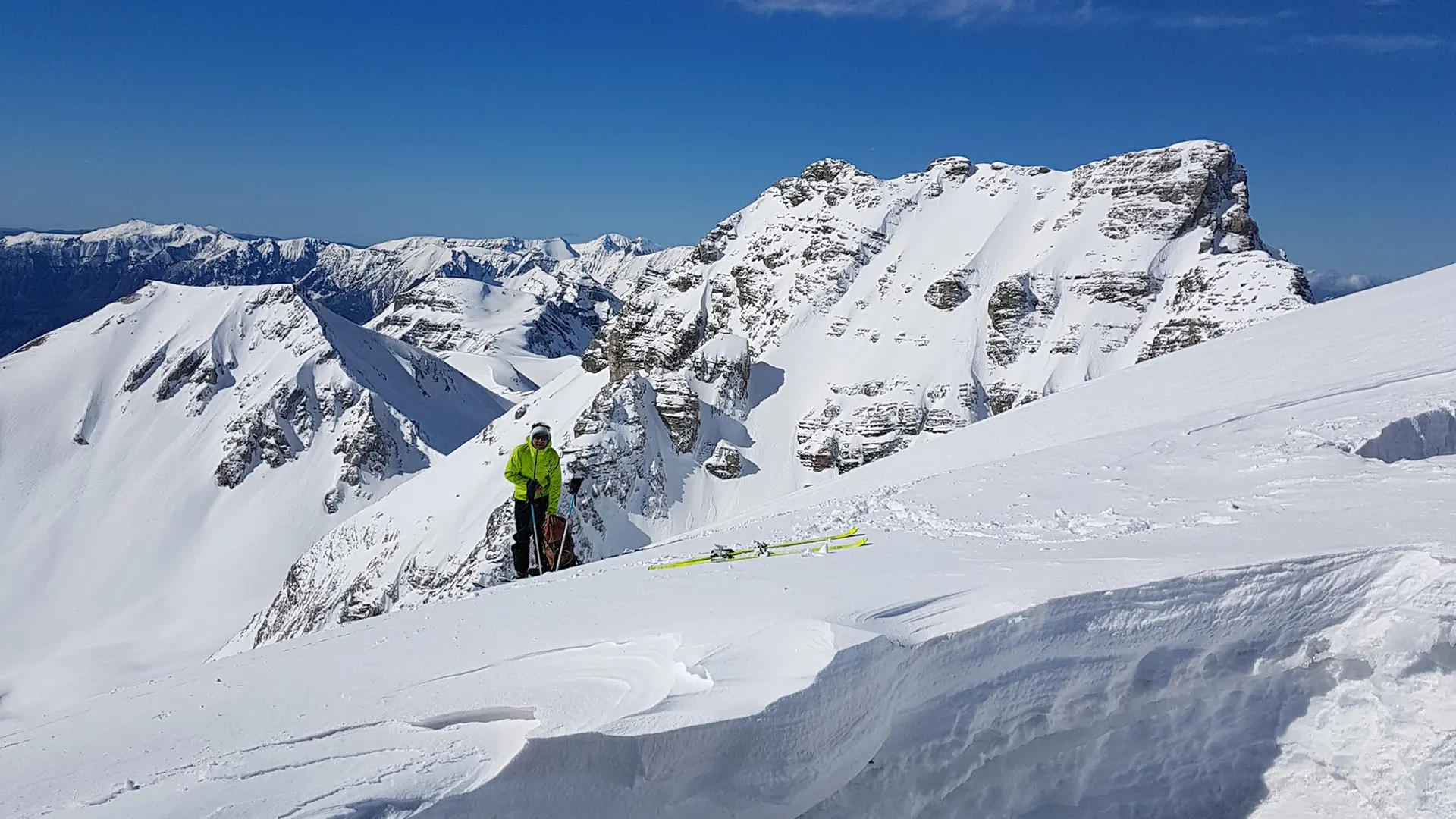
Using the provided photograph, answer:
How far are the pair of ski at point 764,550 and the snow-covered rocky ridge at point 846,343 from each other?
6205cm

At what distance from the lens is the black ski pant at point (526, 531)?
44.5 ft

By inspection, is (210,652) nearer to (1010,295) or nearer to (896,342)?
(896,342)

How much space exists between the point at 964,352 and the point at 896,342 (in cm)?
764

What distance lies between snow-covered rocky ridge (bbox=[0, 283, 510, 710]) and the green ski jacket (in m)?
91.5

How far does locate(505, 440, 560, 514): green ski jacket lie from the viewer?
13352 mm

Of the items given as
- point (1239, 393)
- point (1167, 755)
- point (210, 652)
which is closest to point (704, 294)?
point (210, 652)

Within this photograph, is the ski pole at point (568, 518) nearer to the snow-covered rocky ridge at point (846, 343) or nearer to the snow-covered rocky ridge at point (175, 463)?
the snow-covered rocky ridge at point (846, 343)

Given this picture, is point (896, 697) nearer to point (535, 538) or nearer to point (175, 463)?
point (535, 538)

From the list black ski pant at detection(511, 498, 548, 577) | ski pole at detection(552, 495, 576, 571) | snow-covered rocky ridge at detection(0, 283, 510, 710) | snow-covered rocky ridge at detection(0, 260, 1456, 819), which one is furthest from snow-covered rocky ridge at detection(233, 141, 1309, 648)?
snow-covered rocky ridge at detection(0, 260, 1456, 819)

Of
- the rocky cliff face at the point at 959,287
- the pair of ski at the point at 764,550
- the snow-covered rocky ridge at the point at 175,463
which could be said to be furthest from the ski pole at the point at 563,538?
the snow-covered rocky ridge at the point at 175,463

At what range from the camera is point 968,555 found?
7188mm

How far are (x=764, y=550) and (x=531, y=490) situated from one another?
5.60m

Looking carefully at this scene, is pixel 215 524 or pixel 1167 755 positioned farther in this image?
pixel 215 524

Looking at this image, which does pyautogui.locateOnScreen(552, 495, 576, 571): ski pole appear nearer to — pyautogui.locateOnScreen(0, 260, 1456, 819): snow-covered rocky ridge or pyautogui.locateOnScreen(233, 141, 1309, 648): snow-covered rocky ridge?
pyautogui.locateOnScreen(0, 260, 1456, 819): snow-covered rocky ridge
